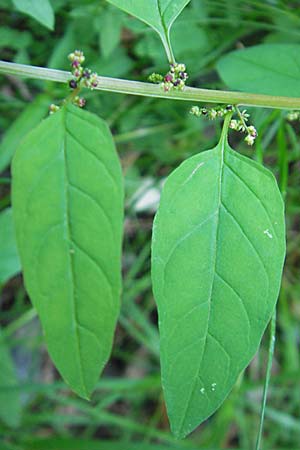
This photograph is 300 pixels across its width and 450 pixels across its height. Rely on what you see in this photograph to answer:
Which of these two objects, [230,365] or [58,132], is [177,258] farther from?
[58,132]

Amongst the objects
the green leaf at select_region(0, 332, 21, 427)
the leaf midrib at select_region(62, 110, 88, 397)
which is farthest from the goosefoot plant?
the green leaf at select_region(0, 332, 21, 427)

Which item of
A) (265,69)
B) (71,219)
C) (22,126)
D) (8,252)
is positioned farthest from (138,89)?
(22,126)

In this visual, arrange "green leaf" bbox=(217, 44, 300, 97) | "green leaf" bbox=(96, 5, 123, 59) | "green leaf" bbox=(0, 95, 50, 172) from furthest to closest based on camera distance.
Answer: "green leaf" bbox=(0, 95, 50, 172) → "green leaf" bbox=(96, 5, 123, 59) → "green leaf" bbox=(217, 44, 300, 97)

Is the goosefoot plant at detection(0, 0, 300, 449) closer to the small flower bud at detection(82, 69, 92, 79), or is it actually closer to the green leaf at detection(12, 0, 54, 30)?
the small flower bud at detection(82, 69, 92, 79)

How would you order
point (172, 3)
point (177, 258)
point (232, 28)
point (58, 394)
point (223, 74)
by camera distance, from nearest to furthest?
point (177, 258) → point (172, 3) → point (223, 74) → point (232, 28) → point (58, 394)

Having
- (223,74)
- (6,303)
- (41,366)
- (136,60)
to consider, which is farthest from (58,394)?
(223,74)

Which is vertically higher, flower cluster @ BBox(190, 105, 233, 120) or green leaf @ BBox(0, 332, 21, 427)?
flower cluster @ BBox(190, 105, 233, 120)
